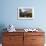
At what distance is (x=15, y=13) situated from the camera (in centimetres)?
435

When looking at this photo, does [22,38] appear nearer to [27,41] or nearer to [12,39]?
[27,41]

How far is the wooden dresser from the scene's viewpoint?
3822 mm

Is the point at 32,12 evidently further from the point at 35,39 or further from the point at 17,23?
the point at 35,39

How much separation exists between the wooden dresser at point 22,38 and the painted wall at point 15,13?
612 mm

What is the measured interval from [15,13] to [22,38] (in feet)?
3.25

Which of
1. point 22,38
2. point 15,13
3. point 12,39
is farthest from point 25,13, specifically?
point 12,39

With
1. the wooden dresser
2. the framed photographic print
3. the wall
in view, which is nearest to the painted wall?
the wall

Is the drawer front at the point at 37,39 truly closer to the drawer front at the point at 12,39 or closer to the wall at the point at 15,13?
the drawer front at the point at 12,39

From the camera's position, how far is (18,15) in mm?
4332

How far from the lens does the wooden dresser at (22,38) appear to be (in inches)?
150

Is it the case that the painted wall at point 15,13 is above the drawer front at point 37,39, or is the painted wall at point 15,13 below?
above

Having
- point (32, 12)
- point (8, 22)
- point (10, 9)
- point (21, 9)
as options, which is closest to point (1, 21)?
point (8, 22)

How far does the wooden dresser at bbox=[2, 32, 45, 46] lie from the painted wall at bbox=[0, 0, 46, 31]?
61cm

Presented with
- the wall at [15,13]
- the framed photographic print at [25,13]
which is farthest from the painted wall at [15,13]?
the framed photographic print at [25,13]
